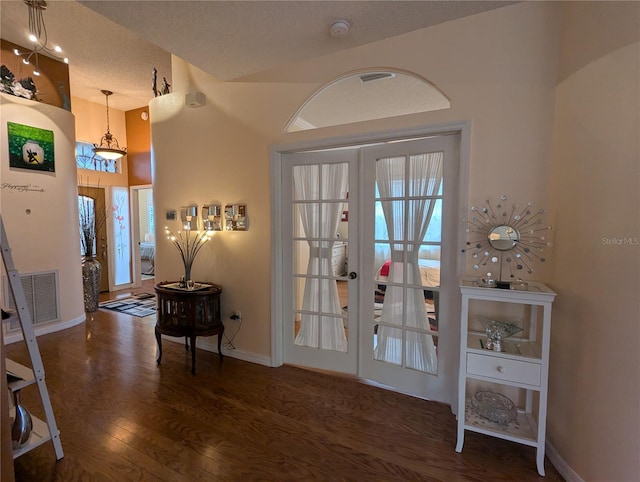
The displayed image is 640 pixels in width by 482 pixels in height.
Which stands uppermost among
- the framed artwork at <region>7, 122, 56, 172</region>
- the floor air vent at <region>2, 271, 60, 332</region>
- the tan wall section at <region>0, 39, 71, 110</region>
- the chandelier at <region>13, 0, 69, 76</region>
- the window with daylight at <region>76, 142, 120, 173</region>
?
the chandelier at <region>13, 0, 69, 76</region>

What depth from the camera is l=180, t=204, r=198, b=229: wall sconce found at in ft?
11.1

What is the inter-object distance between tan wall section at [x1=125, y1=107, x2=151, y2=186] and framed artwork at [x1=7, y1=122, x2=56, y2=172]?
2093 millimetres

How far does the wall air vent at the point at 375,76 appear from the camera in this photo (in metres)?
2.48

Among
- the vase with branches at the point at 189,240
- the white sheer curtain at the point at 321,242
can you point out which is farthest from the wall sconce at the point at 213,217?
Result: the white sheer curtain at the point at 321,242

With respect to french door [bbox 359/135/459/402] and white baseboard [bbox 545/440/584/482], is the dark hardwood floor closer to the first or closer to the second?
white baseboard [bbox 545/440/584/482]

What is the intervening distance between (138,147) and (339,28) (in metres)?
5.30

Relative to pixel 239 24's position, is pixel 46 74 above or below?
above

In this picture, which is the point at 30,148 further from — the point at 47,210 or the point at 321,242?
the point at 321,242

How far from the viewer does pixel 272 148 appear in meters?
2.87

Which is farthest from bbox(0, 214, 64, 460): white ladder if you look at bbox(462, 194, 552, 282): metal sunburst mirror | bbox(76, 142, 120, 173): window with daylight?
bbox(76, 142, 120, 173): window with daylight

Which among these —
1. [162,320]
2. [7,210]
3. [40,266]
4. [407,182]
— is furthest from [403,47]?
[40,266]

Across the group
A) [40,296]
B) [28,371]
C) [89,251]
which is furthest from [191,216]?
[89,251]

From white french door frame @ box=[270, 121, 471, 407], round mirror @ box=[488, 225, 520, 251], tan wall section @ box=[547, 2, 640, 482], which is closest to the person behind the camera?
tan wall section @ box=[547, 2, 640, 482]

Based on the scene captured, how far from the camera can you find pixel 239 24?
220cm
